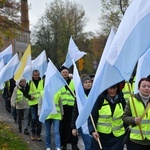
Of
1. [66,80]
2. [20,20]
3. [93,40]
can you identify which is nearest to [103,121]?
[66,80]

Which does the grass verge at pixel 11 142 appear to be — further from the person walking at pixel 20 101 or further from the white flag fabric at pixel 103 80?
the white flag fabric at pixel 103 80

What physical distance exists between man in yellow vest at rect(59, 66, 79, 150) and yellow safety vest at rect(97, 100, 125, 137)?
3403mm

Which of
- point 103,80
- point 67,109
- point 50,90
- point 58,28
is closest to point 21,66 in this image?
point 67,109

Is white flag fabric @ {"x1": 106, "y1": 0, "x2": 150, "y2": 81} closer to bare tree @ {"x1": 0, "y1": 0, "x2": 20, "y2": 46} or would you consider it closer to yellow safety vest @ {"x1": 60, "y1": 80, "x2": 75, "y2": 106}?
yellow safety vest @ {"x1": 60, "y1": 80, "x2": 75, "y2": 106}

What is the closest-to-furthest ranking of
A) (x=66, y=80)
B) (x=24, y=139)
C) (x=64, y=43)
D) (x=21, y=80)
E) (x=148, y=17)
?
(x=148, y=17), (x=66, y=80), (x=24, y=139), (x=21, y=80), (x=64, y=43)

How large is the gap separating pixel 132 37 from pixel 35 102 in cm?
652

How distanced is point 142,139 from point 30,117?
23.1ft

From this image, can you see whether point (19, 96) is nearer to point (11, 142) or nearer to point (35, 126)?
point (35, 126)

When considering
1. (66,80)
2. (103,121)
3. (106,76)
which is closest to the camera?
(106,76)

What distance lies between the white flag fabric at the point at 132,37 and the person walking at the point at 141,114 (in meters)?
0.70

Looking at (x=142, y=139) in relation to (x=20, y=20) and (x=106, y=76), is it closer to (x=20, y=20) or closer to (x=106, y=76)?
(x=106, y=76)

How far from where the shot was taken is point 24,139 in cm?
1185

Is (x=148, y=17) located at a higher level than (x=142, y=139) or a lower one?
higher

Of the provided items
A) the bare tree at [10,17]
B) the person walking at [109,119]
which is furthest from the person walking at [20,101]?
the bare tree at [10,17]
